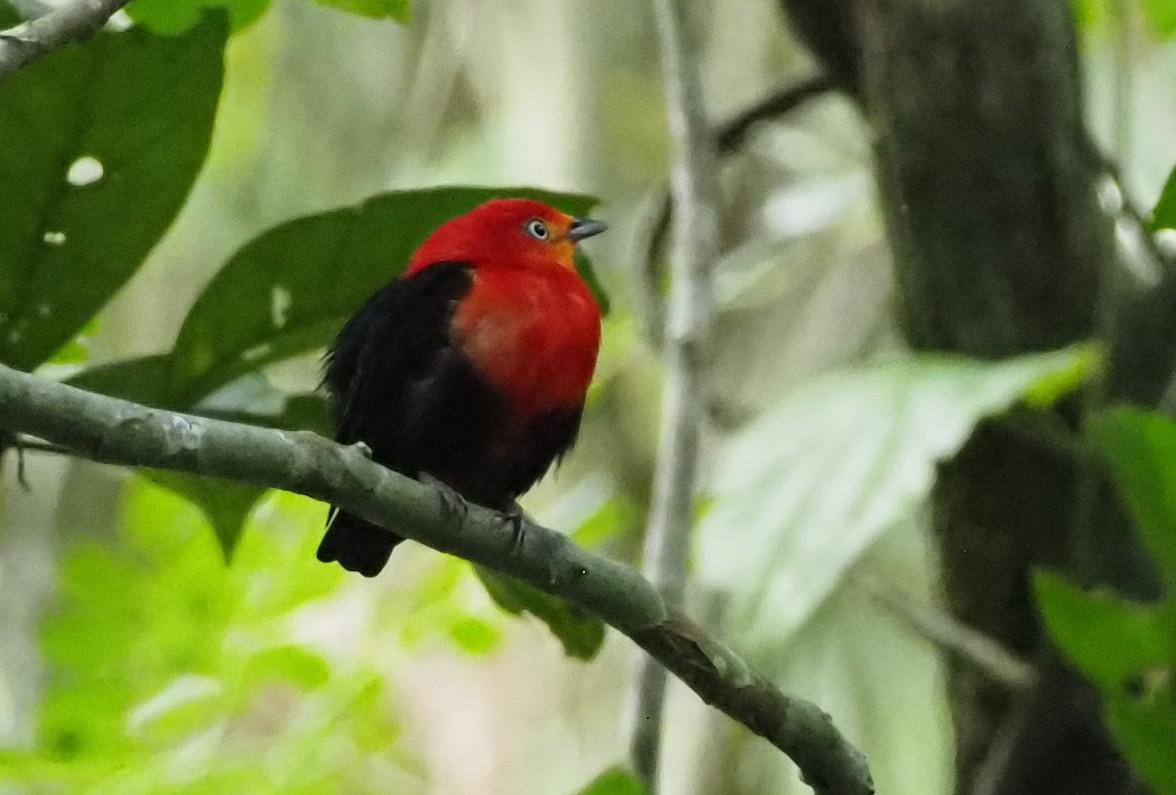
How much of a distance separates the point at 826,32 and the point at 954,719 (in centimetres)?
115

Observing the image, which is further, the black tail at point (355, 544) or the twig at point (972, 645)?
the twig at point (972, 645)

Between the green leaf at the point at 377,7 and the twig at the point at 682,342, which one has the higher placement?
the green leaf at the point at 377,7

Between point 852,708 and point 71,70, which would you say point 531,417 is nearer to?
point 71,70

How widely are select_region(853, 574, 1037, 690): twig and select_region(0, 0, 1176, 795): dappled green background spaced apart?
13 centimetres

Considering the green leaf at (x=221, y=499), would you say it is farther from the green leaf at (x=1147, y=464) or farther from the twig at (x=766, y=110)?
the twig at (x=766, y=110)

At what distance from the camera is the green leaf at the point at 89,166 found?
64.1 inches

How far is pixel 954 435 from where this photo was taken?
174 cm

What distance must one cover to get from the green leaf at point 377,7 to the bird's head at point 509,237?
1.05 ft

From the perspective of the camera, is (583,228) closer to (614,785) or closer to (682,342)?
(682,342)

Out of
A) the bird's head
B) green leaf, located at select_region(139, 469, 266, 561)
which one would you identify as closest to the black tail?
green leaf, located at select_region(139, 469, 266, 561)

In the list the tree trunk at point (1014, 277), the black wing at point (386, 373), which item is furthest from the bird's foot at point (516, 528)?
the tree trunk at point (1014, 277)

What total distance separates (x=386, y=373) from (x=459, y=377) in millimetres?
83

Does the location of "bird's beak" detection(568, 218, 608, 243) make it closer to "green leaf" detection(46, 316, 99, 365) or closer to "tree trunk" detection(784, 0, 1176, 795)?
"tree trunk" detection(784, 0, 1176, 795)

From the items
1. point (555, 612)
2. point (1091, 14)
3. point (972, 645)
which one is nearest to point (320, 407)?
point (555, 612)
